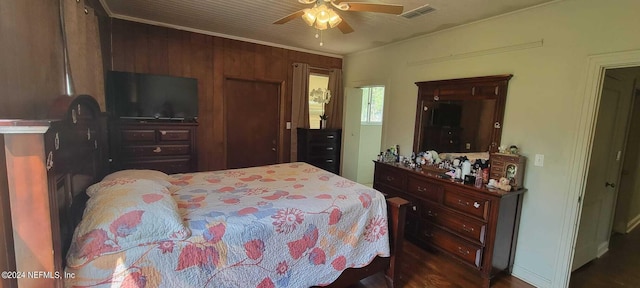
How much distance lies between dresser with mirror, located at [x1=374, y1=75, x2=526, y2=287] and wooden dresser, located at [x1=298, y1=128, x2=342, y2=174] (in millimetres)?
1265

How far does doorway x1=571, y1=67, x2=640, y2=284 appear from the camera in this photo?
2539mm

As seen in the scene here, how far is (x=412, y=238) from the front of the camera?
10.3 feet

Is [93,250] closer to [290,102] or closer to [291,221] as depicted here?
[291,221]

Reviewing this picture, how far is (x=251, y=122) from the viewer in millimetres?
4328

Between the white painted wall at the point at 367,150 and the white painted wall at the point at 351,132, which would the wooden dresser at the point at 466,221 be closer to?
the white painted wall at the point at 351,132

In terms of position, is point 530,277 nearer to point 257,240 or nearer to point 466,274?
point 466,274

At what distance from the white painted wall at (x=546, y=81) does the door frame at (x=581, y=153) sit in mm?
13

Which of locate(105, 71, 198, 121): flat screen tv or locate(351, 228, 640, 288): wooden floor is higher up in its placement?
locate(105, 71, 198, 121): flat screen tv

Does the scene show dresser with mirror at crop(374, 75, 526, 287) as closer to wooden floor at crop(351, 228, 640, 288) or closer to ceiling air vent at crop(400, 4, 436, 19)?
wooden floor at crop(351, 228, 640, 288)

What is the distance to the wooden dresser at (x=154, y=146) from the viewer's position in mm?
2988

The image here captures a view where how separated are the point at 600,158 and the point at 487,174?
3.70ft

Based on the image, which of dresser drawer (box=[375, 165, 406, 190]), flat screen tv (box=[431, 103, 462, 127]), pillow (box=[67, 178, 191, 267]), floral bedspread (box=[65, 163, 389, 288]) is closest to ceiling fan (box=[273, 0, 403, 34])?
floral bedspread (box=[65, 163, 389, 288])

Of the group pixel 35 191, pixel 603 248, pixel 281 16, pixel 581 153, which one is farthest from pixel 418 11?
pixel 603 248

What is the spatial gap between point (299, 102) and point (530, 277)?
363 centimetres
